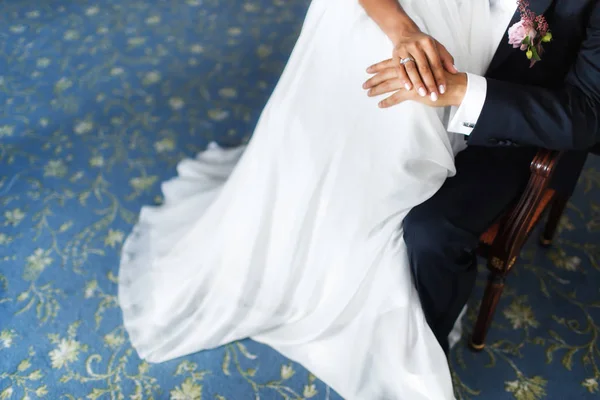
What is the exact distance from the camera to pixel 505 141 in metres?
1.19

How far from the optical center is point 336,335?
1.43m

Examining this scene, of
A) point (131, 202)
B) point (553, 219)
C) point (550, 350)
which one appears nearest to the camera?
point (550, 350)

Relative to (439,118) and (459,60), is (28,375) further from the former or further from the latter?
(459,60)

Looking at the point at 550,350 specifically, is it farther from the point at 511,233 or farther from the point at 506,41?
the point at 506,41

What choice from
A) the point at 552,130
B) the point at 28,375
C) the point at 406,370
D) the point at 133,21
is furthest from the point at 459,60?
the point at 133,21

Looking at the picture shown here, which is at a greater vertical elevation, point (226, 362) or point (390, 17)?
point (390, 17)

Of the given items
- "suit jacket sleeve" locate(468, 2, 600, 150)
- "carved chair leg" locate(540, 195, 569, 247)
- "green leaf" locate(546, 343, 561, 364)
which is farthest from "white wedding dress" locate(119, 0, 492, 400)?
"carved chair leg" locate(540, 195, 569, 247)

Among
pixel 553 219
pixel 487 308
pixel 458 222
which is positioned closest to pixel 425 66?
pixel 458 222

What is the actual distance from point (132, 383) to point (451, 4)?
1.27m

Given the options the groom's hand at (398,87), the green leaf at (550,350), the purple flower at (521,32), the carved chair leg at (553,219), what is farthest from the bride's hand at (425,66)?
the green leaf at (550,350)

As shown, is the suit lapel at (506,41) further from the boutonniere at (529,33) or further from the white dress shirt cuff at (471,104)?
the white dress shirt cuff at (471,104)

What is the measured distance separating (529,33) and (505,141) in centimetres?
23

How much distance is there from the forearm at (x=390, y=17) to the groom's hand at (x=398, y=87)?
0.31 feet

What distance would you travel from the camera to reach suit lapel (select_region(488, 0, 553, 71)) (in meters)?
1.16
